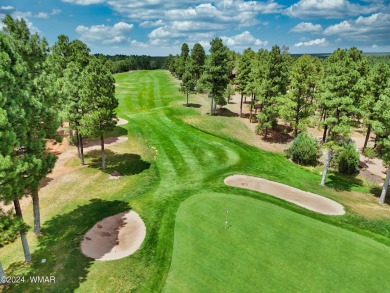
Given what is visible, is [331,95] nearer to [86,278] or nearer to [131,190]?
[131,190]

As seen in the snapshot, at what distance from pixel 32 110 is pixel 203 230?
545 inches

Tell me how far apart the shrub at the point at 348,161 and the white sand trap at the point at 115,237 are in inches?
1065

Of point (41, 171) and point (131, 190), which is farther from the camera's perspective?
point (131, 190)

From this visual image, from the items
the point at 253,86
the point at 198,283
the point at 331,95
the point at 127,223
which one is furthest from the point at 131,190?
the point at 253,86

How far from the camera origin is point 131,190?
1147 inches

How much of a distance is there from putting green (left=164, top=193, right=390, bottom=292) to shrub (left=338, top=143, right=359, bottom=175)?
16877 millimetres

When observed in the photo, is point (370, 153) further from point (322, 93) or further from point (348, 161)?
point (322, 93)

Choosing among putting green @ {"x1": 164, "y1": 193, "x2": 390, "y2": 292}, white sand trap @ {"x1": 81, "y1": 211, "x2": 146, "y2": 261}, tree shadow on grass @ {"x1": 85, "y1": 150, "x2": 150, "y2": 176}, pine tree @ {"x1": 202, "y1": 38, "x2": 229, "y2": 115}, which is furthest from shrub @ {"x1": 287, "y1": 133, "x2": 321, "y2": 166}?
white sand trap @ {"x1": 81, "y1": 211, "x2": 146, "y2": 261}

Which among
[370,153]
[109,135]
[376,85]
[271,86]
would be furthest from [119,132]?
[376,85]

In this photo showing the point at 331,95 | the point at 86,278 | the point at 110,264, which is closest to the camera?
the point at 86,278

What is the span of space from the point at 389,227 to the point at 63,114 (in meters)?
32.7

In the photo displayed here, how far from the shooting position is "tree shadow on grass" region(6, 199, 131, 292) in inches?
669

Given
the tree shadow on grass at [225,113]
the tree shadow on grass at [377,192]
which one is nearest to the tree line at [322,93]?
the tree shadow on grass at [225,113]

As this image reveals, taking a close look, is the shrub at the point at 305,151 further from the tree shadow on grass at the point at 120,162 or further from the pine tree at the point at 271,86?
the tree shadow on grass at the point at 120,162
